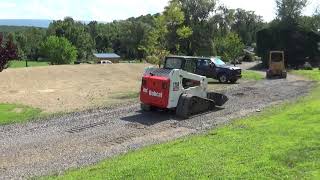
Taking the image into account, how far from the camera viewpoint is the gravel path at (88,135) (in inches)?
490

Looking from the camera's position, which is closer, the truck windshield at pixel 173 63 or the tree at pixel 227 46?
the truck windshield at pixel 173 63

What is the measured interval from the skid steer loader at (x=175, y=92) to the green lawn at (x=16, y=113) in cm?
474

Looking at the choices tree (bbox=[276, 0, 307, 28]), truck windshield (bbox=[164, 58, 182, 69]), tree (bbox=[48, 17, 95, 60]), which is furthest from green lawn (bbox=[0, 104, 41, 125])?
tree (bbox=[48, 17, 95, 60])

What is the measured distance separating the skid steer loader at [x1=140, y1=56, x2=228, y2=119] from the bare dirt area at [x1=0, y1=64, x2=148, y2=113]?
3.46 metres

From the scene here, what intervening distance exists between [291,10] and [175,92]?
169 feet

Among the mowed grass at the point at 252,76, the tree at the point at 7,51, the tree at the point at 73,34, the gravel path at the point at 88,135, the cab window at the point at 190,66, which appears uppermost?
the tree at the point at 73,34

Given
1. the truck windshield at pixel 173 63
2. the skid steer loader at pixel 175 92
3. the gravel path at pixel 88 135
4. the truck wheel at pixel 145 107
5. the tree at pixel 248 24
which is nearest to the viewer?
the gravel path at pixel 88 135

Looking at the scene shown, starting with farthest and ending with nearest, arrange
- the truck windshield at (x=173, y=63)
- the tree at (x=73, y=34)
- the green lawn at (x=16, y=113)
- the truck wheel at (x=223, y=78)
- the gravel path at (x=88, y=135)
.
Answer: the tree at (x=73, y=34), the truck wheel at (x=223, y=78), the truck windshield at (x=173, y=63), the green lawn at (x=16, y=113), the gravel path at (x=88, y=135)

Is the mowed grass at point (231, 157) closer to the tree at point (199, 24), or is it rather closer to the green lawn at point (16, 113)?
the green lawn at point (16, 113)

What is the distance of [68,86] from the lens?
31.8m

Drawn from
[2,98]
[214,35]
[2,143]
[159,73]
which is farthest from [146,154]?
[214,35]

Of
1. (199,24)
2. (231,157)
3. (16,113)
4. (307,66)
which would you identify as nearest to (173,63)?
(16,113)

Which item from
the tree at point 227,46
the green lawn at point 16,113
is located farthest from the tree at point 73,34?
the green lawn at point 16,113

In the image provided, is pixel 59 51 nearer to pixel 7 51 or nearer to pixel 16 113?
pixel 16 113
